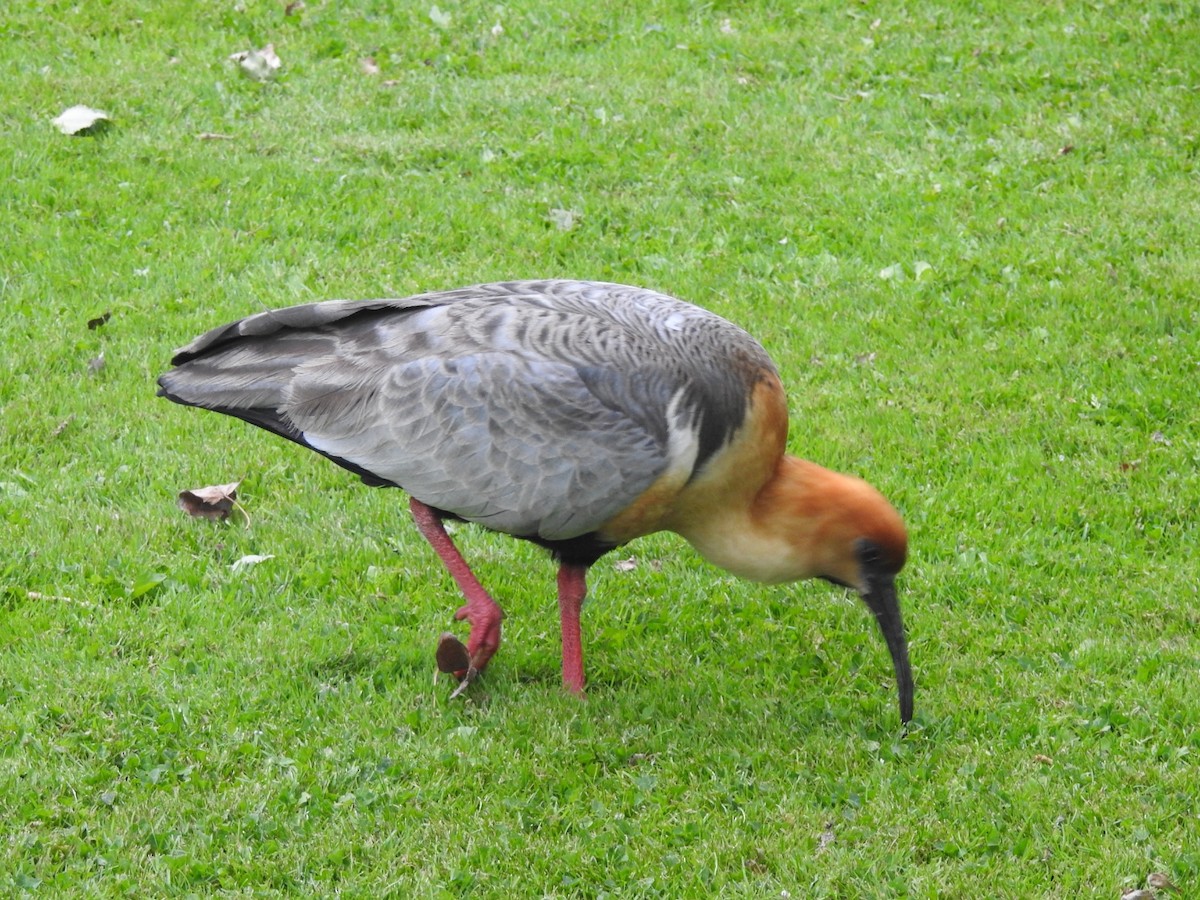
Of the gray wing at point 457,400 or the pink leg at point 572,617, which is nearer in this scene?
the gray wing at point 457,400

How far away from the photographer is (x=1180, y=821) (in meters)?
4.74

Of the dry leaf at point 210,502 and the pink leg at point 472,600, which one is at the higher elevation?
the pink leg at point 472,600

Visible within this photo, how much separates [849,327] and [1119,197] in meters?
2.52

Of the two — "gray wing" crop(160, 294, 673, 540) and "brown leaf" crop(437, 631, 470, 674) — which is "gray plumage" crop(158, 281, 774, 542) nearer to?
"gray wing" crop(160, 294, 673, 540)

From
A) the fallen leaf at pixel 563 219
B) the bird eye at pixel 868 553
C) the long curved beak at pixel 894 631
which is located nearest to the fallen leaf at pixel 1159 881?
the long curved beak at pixel 894 631

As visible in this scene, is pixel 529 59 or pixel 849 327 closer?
pixel 849 327

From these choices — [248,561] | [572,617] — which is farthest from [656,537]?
[248,561]

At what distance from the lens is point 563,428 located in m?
5.04

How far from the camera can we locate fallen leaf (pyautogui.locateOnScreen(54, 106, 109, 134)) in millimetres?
9430

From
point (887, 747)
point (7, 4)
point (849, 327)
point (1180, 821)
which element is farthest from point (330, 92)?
point (1180, 821)

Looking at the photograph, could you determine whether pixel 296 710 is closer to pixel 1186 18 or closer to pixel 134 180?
pixel 134 180

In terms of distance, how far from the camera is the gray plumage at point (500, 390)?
16.4ft

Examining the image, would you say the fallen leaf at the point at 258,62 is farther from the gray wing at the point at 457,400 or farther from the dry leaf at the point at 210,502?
the gray wing at the point at 457,400

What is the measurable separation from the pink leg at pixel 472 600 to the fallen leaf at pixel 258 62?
5.88 m
